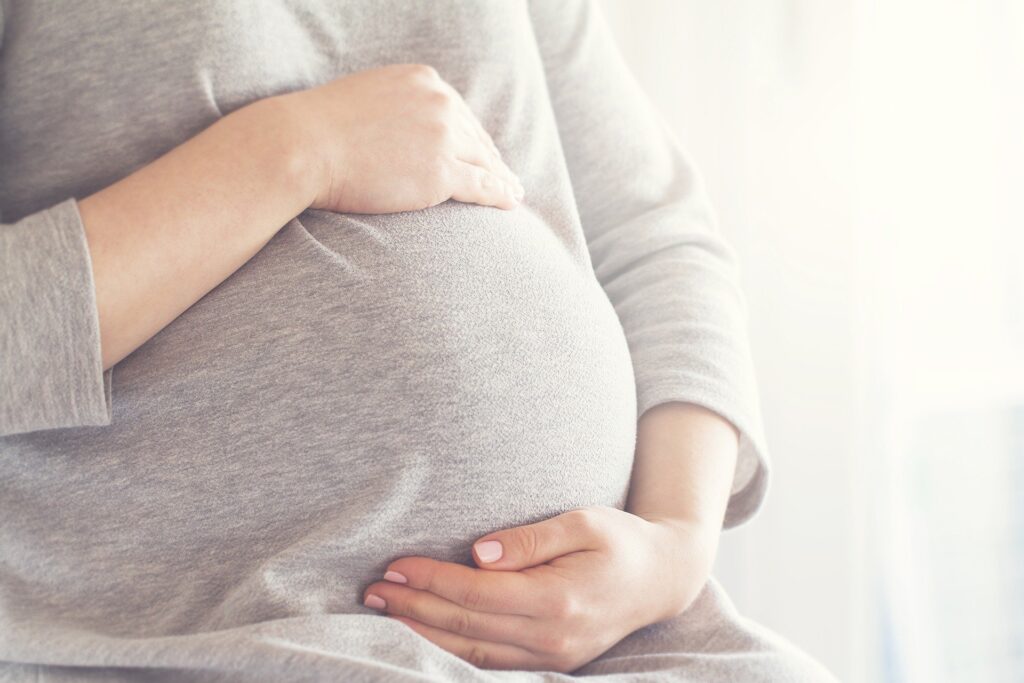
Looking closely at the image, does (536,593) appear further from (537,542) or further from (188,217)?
(188,217)

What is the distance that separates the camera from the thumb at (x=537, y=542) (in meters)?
0.68

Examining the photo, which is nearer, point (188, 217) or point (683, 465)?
point (188, 217)

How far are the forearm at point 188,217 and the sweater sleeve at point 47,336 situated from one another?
0.02 meters

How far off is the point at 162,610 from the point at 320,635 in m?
0.13

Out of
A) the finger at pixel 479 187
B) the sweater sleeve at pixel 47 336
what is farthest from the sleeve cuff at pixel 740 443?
the sweater sleeve at pixel 47 336

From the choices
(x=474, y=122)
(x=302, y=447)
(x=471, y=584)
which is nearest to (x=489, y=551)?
(x=471, y=584)

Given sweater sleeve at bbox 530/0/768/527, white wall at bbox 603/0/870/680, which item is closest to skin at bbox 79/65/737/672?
sweater sleeve at bbox 530/0/768/527

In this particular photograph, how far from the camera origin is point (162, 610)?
2.12 feet

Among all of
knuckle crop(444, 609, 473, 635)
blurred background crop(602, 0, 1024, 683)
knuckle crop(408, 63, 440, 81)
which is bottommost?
blurred background crop(602, 0, 1024, 683)

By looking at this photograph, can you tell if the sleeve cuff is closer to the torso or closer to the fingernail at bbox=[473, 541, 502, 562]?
the torso

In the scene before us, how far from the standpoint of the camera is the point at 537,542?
691 millimetres

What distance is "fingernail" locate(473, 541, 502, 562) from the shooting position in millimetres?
676

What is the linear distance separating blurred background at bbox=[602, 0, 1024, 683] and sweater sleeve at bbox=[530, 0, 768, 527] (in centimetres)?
54

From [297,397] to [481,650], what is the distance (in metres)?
0.22
